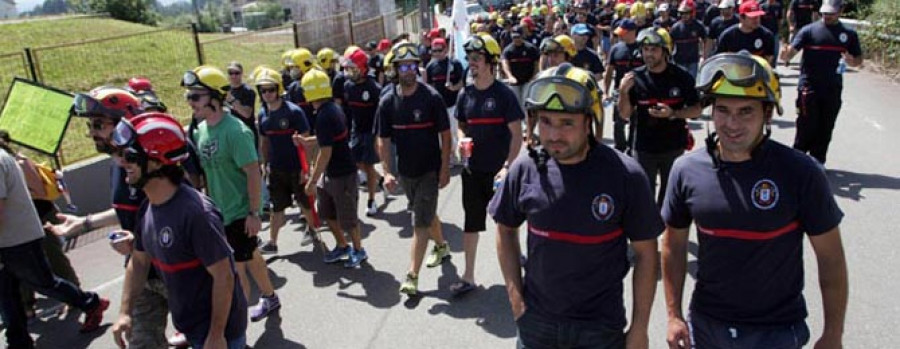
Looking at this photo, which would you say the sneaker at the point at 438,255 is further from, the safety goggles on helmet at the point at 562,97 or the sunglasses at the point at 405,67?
the safety goggles on helmet at the point at 562,97

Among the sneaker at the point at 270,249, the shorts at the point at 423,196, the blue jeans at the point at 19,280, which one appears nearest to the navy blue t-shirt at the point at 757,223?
the shorts at the point at 423,196

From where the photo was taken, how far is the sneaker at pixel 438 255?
6.20m

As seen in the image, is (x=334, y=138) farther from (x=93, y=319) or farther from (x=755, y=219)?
(x=755, y=219)

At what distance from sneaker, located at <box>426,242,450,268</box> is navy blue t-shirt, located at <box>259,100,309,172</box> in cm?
156

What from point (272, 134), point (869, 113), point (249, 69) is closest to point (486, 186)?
point (272, 134)

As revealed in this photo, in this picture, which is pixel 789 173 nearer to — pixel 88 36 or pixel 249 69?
pixel 249 69

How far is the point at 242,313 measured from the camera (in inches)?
134

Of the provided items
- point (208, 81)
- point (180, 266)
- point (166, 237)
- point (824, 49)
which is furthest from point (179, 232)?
point (824, 49)

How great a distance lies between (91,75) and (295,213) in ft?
33.2

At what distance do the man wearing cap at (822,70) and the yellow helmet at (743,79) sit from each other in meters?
5.43

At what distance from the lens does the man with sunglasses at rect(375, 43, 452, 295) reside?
5.59m

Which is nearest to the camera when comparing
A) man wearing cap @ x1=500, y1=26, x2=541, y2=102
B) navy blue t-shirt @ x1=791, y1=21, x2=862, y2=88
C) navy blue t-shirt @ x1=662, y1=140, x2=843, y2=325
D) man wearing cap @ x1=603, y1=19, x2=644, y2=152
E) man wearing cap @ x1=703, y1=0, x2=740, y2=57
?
navy blue t-shirt @ x1=662, y1=140, x2=843, y2=325

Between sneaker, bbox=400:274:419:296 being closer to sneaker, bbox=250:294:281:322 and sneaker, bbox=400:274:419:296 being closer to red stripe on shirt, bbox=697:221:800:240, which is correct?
sneaker, bbox=250:294:281:322

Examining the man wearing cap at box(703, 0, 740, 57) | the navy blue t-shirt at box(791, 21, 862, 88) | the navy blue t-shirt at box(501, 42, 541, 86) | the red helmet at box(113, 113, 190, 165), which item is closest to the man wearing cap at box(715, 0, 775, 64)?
the navy blue t-shirt at box(791, 21, 862, 88)
